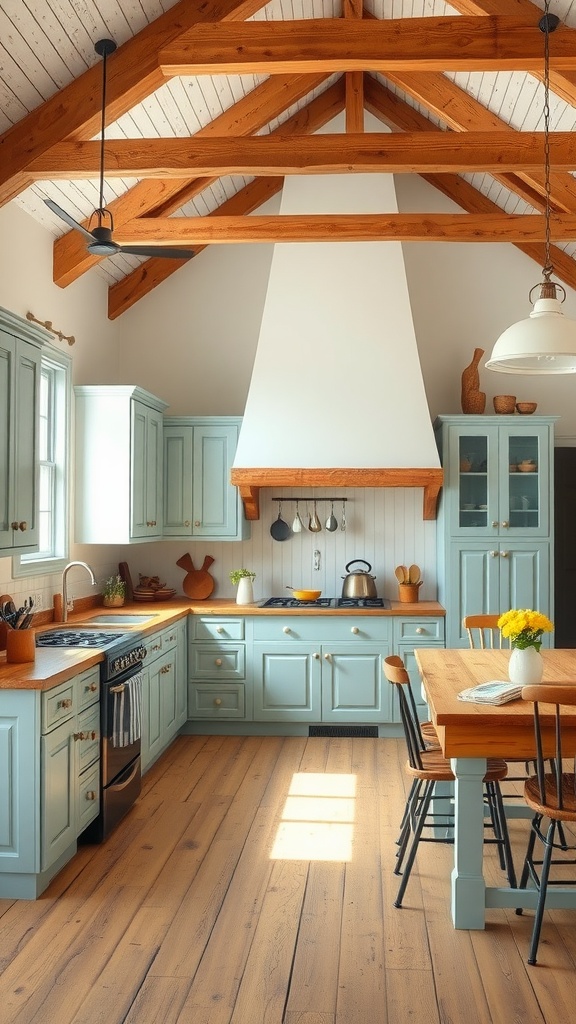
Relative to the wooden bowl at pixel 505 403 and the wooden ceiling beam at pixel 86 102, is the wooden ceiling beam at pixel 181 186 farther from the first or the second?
the wooden bowl at pixel 505 403

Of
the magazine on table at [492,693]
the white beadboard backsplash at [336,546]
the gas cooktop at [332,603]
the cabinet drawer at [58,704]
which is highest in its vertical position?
the white beadboard backsplash at [336,546]

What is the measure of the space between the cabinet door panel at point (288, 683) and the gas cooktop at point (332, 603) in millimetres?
311

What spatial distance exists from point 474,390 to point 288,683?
8.20ft

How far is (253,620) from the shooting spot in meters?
6.05

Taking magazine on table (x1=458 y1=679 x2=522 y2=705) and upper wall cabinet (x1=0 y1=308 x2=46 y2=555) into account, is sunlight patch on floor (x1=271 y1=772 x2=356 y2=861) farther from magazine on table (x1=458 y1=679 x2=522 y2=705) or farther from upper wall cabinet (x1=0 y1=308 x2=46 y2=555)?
upper wall cabinet (x1=0 y1=308 x2=46 y2=555)

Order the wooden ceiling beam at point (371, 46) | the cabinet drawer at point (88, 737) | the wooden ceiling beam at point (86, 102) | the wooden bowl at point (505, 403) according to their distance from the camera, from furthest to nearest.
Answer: the wooden bowl at point (505, 403) < the wooden ceiling beam at point (86, 102) < the cabinet drawer at point (88, 737) < the wooden ceiling beam at point (371, 46)

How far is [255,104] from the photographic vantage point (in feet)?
18.4

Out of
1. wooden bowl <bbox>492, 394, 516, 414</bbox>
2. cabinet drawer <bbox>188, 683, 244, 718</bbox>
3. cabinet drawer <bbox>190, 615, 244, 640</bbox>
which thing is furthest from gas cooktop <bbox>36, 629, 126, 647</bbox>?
wooden bowl <bbox>492, 394, 516, 414</bbox>

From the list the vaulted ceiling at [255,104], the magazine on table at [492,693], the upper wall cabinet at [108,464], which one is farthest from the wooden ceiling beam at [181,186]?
the magazine on table at [492,693]

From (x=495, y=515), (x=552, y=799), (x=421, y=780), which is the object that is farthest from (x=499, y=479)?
(x=552, y=799)

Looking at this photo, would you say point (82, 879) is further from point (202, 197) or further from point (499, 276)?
point (499, 276)

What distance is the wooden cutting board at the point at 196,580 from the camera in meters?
6.70

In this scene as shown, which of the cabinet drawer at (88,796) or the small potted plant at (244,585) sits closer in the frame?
the cabinet drawer at (88,796)

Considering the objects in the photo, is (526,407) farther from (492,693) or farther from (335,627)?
(492,693)
